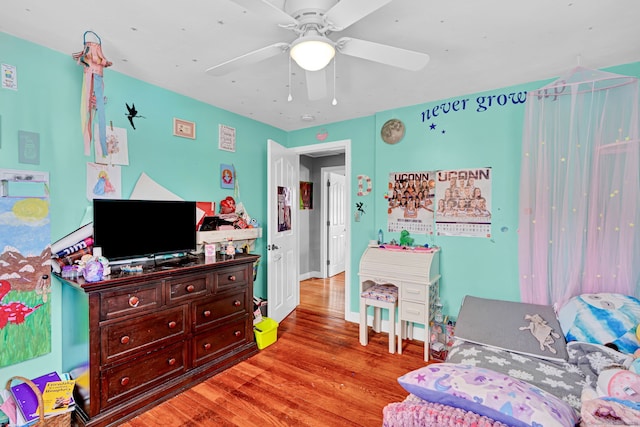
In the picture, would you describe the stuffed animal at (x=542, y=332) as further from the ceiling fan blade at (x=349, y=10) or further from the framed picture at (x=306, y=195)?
the framed picture at (x=306, y=195)

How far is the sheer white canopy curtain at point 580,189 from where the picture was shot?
5.89 ft

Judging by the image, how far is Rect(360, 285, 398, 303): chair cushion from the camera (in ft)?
9.51

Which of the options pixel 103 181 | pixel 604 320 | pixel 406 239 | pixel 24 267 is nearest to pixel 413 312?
pixel 406 239

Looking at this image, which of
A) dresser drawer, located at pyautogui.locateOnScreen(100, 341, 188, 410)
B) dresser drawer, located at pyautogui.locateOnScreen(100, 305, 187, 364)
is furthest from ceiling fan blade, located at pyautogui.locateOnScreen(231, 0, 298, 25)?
dresser drawer, located at pyautogui.locateOnScreen(100, 341, 188, 410)

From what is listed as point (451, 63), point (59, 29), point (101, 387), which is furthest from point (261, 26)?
point (101, 387)

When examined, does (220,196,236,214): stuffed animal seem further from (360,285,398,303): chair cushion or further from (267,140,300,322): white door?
(360,285,398,303): chair cushion

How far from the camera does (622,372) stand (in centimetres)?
124

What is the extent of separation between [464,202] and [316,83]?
1872 millimetres

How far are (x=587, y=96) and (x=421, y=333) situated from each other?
2424 millimetres

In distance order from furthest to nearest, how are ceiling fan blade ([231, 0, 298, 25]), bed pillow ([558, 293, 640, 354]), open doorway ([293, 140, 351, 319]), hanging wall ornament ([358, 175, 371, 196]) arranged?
open doorway ([293, 140, 351, 319]) → hanging wall ornament ([358, 175, 371, 196]) → bed pillow ([558, 293, 640, 354]) → ceiling fan blade ([231, 0, 298, 25])

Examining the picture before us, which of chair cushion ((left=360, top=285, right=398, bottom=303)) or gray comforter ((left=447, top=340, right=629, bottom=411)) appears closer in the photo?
gray comforter ((left=447, top=340, right=629, bottom=411))

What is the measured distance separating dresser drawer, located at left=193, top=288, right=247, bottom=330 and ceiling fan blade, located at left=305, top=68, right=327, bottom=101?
1809 millimetres

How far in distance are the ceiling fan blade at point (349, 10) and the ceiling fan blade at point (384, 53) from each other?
108 mm

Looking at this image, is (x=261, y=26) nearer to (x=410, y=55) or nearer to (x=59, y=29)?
(x=410, y=55)
